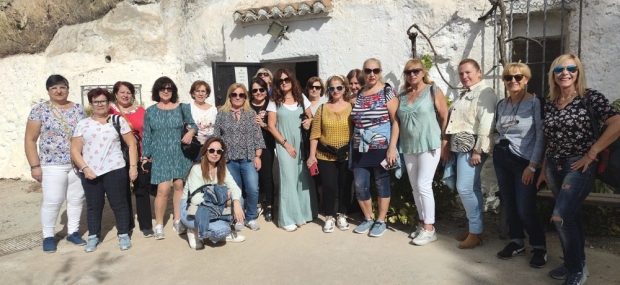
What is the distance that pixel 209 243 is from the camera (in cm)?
416

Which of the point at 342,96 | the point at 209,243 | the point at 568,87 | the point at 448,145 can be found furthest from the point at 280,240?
the point at 568,87

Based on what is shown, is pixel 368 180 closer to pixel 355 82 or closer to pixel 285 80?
pixel 355 82

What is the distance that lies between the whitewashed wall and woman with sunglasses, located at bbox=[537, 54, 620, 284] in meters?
2.10

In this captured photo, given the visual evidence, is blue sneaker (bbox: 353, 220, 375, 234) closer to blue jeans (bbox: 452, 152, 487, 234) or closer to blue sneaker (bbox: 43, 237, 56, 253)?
blue jeans (bbox: 452, 152, 487, 234)

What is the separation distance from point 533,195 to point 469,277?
819 mm

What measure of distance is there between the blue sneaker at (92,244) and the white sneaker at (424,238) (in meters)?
3.06

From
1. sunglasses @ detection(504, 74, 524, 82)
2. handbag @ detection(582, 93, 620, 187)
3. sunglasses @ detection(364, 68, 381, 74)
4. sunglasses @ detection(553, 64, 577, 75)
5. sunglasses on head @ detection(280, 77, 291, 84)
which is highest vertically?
sunglasses @ detection(364, 68, 381, 74)

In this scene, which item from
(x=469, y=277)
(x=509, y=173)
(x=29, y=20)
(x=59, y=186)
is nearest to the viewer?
(x=469, y=277)

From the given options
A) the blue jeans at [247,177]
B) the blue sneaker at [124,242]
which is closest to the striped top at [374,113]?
the blue jeans at [247,177]

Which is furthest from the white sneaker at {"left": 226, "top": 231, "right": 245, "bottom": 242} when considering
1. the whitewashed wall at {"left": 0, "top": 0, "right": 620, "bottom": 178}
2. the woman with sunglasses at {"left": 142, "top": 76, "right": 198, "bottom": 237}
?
the whitewashed wall at {"left": 0, "top": 0, "right": 620, "bottom": 178}

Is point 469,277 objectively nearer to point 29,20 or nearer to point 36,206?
point 36,206

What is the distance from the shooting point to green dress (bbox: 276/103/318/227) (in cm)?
435

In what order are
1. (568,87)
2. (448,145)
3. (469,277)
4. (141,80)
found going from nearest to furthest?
1. (568,87)
2. (469,277)
3. (448,145)
4. (141,80)

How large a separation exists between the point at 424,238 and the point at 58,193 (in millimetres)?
3519
